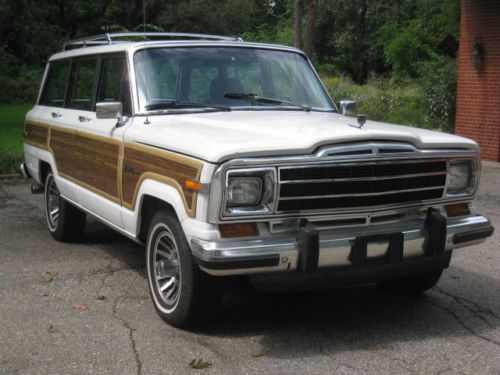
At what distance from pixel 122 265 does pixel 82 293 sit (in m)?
0.94

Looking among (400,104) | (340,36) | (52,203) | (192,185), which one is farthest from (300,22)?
(340,36)

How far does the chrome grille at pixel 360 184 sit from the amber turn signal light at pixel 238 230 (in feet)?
0.70

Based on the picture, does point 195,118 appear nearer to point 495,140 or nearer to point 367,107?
point 495,140

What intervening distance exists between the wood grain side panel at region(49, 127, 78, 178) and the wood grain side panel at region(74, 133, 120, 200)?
110mm

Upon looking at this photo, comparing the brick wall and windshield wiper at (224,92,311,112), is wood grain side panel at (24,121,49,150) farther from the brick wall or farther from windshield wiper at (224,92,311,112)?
the brick wall

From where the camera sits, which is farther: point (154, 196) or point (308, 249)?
point (154, 196)

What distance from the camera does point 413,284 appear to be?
575 centimetres

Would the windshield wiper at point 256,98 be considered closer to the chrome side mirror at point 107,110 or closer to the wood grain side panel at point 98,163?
the chrome side mirror at point 107,110

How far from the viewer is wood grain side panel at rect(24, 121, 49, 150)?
780cm

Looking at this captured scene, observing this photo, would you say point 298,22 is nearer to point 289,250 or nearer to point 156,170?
point 156,170

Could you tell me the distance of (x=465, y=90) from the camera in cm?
1476

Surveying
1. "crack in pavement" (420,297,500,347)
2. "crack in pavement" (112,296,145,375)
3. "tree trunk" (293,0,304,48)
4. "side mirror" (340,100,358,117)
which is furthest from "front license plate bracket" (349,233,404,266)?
"tree trunk" (293,0,304,48)

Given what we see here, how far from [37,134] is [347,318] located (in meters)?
4.40

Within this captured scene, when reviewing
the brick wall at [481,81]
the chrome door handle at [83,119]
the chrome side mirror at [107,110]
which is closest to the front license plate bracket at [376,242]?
the chrome side mirror at [107,110]
